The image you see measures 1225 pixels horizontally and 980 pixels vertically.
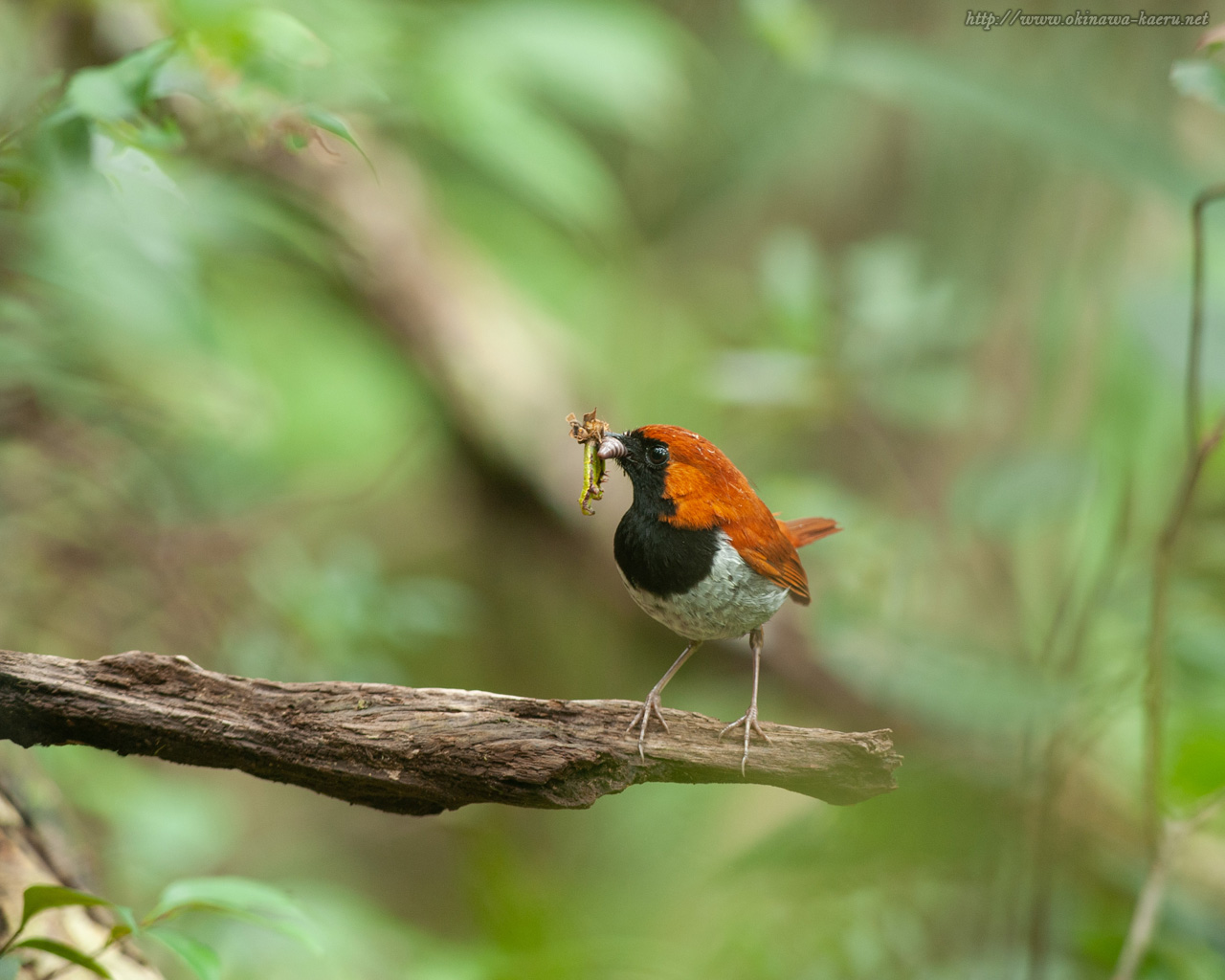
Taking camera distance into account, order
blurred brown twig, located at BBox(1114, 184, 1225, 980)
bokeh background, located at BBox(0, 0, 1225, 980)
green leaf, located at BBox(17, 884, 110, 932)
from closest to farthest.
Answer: green leaf, located at BBox(17, 884, 110, 932) → blurred brown twig, located at BBox(1114, 184, 1225, 980) → bokeh background, located at BBox(0, 0, 1225, 980)

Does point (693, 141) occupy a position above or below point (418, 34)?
above

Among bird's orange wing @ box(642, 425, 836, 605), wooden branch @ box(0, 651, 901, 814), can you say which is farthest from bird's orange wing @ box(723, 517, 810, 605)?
wooden branch @ box(0, 651, 901, 814)

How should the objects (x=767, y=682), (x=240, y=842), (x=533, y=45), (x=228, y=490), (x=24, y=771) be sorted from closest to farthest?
(x=24, y=771) < (x=533, y=45) < (x=228, y=490) < (x=767, y=682) < (x=240, y=842)

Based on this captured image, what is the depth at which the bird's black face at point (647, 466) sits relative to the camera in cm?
133

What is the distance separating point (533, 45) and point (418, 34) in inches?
16.2

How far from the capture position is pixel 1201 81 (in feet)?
4.46

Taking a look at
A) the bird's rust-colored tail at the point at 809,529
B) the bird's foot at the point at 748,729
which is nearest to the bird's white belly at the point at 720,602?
the bird's foot at the point at 748,729

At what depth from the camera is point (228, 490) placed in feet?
10.7

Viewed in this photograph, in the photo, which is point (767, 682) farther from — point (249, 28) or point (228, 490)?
point (249, 28)

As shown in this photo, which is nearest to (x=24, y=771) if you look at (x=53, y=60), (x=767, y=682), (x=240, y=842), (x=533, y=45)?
(x=53, y=60)

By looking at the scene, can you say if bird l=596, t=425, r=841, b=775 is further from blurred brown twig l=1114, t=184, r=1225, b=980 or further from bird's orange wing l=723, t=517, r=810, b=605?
blurred brown twig l=1114, t=184, r=1225, b=980

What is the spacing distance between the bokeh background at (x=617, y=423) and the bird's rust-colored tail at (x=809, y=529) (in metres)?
0.45

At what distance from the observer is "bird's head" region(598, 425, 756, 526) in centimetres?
134

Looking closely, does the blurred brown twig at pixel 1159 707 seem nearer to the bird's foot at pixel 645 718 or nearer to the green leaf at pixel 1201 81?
the green leaf at pixel 1201 81
